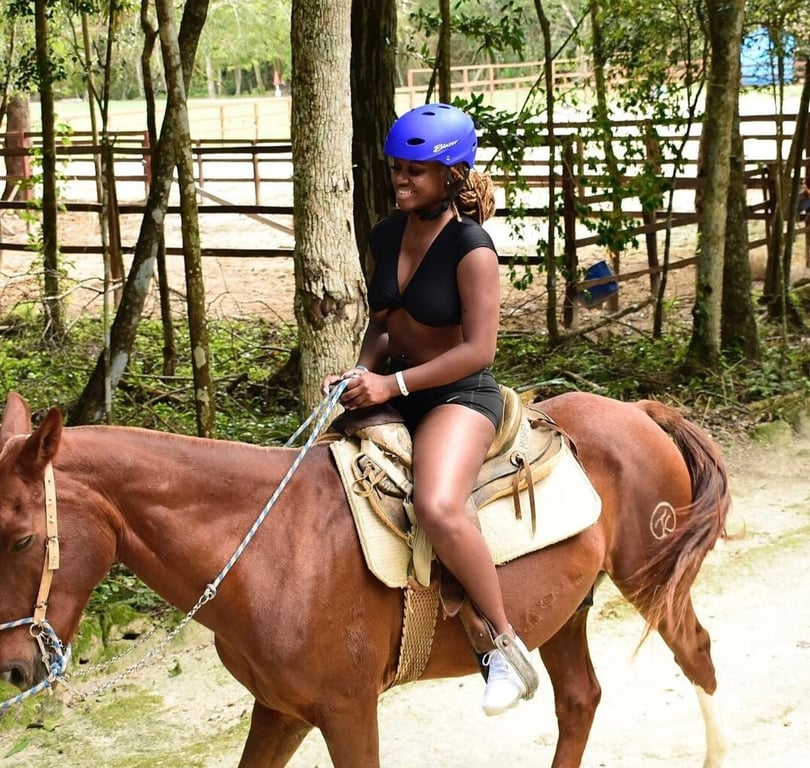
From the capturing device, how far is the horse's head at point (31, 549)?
264 centimetres

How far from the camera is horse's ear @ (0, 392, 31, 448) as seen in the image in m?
2.85

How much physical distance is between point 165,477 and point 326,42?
2.44m

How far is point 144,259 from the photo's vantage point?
714 cm

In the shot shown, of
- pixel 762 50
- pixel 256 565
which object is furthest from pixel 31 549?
pixel 762 50

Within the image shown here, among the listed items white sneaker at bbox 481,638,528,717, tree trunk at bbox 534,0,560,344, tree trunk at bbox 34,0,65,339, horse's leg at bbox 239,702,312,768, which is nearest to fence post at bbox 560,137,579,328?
tree trunk at bbox 534,0,560,344

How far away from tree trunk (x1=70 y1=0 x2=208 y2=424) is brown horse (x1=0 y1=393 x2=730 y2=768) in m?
4.20

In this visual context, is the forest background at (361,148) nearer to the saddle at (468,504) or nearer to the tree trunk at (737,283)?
the tree trunk at (737,283)

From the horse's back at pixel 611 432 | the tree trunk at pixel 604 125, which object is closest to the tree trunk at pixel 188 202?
the horse's back at pixel 611 432

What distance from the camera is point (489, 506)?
3348mm

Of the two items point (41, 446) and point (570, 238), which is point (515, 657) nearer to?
point (41, 446)

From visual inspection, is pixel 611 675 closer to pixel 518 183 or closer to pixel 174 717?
pixel 174 717

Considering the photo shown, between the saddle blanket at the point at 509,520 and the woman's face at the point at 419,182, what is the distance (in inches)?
31.4

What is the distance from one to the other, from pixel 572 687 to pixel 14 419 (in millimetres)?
2293

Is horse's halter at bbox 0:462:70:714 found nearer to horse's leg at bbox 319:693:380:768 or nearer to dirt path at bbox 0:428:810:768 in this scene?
horse's leg at bbox 319:693:380:768
